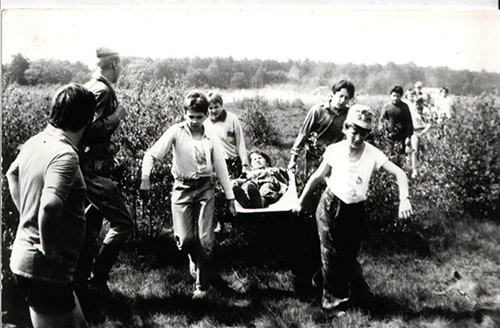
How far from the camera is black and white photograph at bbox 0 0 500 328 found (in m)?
4.38

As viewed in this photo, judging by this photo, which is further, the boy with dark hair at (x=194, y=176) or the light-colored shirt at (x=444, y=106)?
the light-colored shirt at (x=444, y=106)

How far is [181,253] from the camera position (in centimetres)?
460

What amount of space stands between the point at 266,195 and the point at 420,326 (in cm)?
178

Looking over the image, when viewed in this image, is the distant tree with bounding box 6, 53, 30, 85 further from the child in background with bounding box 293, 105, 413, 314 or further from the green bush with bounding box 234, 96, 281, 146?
the child in background with bounding box 293, 105, 413, 314

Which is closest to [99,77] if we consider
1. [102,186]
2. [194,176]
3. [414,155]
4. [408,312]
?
[102,186]

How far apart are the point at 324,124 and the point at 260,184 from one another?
809mm

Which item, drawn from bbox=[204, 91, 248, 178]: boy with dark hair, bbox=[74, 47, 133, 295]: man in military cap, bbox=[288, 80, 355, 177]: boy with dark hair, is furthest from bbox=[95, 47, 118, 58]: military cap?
bbox=[288, 80, 355, 177]: boy with dark hair

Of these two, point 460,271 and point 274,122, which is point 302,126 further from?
point 460,271

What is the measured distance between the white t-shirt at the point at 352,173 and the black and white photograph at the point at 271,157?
1cm

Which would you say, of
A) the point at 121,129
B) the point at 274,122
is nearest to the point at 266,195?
the point at 274,122

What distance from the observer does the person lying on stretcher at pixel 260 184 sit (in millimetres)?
4566

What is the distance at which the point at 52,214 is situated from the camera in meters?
3.23

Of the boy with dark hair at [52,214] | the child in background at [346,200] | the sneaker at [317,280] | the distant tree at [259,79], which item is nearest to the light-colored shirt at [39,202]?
the boy with dark hair at [52,214]

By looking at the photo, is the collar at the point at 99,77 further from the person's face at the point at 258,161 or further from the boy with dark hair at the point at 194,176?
the person's face at the point at 258,161
